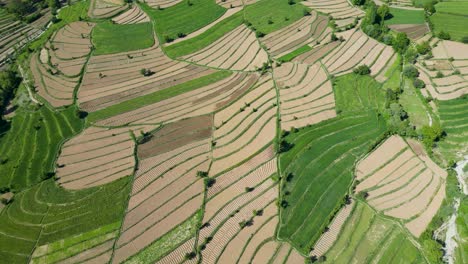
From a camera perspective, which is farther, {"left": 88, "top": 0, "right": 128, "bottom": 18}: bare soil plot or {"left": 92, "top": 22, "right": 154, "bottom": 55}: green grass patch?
{"left": 88, "top": 0, "right": 128, "bottom": 18}: bare soil plot

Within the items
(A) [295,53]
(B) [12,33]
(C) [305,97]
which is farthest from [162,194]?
(B) [12,33]

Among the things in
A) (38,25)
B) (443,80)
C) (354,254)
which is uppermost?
(38,25)

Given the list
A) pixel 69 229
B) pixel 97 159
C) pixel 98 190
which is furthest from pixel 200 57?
pixel 69 229

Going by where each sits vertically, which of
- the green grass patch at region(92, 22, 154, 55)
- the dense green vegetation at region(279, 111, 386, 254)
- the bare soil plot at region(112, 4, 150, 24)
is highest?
the bare soil plot at region(112, 4, 150, 24)

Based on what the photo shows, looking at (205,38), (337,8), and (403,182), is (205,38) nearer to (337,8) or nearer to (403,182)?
(337,8)

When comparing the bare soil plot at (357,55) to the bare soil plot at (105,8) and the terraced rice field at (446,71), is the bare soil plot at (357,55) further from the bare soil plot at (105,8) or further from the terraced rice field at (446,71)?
the bare soil plot at (105,8)

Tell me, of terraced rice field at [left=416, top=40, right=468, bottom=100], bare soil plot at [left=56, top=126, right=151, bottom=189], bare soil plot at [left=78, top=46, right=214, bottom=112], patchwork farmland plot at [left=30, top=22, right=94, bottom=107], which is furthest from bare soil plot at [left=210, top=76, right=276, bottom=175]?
terraced rice field at [left=416, top=40, right=468, bottom=100]

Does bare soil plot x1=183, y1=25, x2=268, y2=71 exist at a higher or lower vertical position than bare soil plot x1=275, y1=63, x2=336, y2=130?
higher

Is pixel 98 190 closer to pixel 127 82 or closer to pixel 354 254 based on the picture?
pixel 127 82

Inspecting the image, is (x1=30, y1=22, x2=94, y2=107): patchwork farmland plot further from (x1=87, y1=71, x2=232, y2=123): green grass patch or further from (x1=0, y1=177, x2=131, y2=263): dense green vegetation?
(x1=0, y1=177, x2=131, y2=263): dense green vegetation
